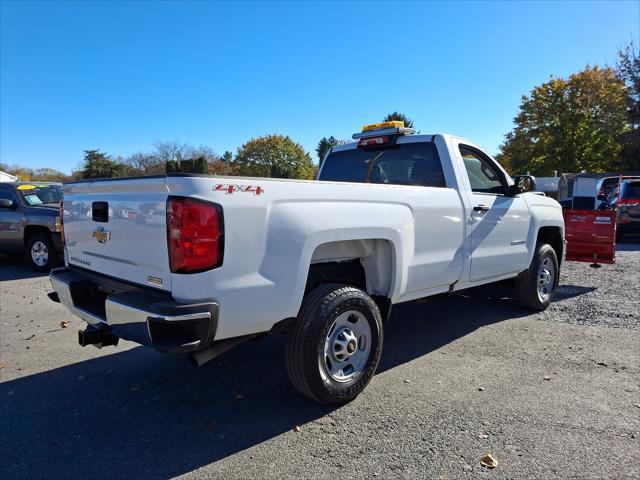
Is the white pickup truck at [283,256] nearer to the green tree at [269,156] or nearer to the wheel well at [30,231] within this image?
the wheel well at [30,231]

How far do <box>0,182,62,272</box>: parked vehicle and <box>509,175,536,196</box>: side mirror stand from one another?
326 inches

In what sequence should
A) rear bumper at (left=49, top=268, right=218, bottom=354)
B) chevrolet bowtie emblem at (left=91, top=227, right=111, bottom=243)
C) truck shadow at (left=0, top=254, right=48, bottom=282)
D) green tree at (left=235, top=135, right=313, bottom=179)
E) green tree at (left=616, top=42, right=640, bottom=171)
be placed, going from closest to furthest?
rear bumper at (left=49, top=268, right=218, bottom=354), chevrolet bowtie emblem at (left=91, top=227, right=111, bottom=243), truck shadow at (left=0, top=254, right=48, bottom=282), green tree at (left=616, top=42, right=640, bottom=171), green tree at (left=235, top=135, right=313, bottom=179)

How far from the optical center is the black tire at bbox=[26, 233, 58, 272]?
9242mm

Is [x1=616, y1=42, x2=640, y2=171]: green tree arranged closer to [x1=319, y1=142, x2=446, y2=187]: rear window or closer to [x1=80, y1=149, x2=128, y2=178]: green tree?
[x1=319, y1=142, x2=446, y2=187]: rear window

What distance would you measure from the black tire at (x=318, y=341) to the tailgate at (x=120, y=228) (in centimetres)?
92

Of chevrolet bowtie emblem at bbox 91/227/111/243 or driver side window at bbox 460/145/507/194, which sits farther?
driver side window at bbox 460/145/507/194

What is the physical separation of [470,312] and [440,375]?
2319mm

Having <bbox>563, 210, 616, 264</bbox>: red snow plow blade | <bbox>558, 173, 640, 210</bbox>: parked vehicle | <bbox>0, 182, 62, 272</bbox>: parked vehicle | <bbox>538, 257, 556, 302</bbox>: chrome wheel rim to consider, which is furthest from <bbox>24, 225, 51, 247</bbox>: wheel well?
<bbox>558, 173, 640, 210</bbox>: parked vehicle

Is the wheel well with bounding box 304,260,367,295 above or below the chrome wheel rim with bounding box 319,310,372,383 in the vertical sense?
above

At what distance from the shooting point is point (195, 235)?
255cm

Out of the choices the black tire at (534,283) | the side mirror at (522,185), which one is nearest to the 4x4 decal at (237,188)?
the side mirror at (522,185)

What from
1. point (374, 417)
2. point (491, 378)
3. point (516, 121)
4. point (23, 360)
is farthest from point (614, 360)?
point (516, 121)

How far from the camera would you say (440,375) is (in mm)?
3902

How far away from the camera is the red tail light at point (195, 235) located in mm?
2545
